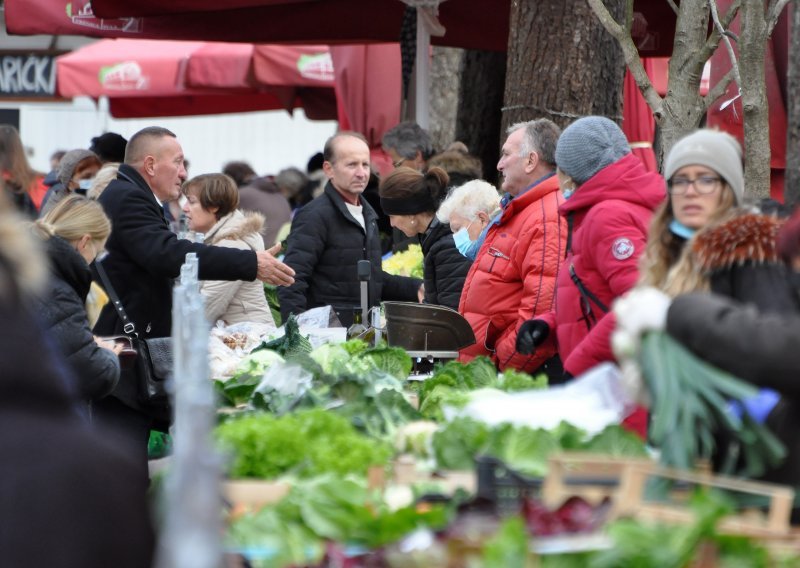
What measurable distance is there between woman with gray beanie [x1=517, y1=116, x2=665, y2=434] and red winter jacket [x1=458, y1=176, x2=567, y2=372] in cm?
45

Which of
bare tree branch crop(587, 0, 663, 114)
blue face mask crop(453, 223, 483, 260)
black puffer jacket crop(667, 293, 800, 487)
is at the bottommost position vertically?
blue face mask crop(453, 223, 483, 260)

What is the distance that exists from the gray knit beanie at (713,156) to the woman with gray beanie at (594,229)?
2.97 ft

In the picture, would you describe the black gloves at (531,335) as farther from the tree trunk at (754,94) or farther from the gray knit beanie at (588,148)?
the tree trunk at (754,94)

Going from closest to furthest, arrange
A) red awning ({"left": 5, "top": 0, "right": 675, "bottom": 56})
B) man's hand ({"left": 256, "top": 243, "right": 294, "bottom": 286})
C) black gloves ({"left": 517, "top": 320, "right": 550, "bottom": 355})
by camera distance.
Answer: black gloves ({"left": 517, "top": 320, "right": 550, "bottom": 355}) → man's hand ({"left": 256, "top": 243, "right": 294, "bottom": 286}) → red awning ({"left": 5, "top": 0, "right": 675, "bottom": 56})

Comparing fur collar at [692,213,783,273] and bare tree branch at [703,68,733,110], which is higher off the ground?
bare tree branch at [703,68,733,110]

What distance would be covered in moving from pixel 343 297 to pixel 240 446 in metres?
4.21

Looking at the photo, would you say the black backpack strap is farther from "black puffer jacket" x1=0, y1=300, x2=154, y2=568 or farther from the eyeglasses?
"black puffer jacket" x1=0, y1=300, x2=154, y2=568

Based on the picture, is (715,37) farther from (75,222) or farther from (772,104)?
(75,222)

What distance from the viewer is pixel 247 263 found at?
21.2ft

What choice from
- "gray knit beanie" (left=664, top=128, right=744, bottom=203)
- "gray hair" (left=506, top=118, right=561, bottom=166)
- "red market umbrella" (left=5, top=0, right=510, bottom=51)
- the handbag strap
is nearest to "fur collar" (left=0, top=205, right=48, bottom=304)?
"gray knit beanie" (left=664, top=128, right=744, bottom=203)

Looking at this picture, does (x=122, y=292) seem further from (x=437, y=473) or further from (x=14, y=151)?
(x=437, y=473)

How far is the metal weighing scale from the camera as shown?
223 inches

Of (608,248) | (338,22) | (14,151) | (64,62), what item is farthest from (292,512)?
(64,62)

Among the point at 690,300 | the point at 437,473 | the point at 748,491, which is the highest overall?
the point at 690,300
